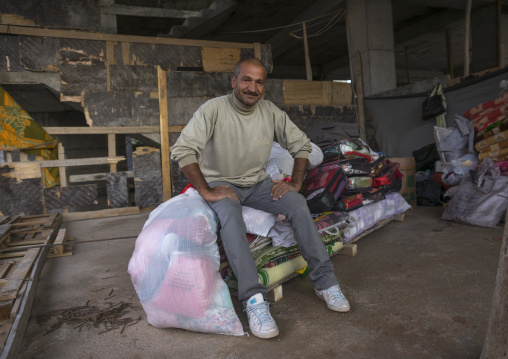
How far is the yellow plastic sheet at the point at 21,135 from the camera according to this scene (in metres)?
4.99

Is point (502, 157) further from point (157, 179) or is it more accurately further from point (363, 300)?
point (157, 179)

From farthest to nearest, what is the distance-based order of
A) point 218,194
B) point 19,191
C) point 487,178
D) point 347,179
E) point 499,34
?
1. point 499,34
2. point 19,191
3. point 487,178
4. point 347,179
5. point 218,194

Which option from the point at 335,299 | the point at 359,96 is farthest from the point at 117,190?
the point at 359,96

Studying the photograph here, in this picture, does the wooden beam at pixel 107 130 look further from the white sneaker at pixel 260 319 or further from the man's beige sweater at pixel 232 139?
the white sneaker at pixel 260 319

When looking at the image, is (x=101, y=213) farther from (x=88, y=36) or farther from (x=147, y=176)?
(x=88, y=36)

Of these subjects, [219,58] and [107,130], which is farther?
[219,58]

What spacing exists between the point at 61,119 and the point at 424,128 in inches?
320

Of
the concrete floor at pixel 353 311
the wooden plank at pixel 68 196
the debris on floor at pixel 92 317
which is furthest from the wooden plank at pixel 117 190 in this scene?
the debris on floor at pixel 92 317

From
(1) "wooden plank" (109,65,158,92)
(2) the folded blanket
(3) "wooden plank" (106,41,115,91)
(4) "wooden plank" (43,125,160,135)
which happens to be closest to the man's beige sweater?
(2) the folded blanket

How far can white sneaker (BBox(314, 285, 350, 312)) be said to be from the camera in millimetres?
1849

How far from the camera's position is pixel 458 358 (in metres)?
1.40

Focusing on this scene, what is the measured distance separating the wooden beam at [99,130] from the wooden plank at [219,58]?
1.38 meters

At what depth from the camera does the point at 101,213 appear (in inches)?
207

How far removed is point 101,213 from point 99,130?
4.12 ft
